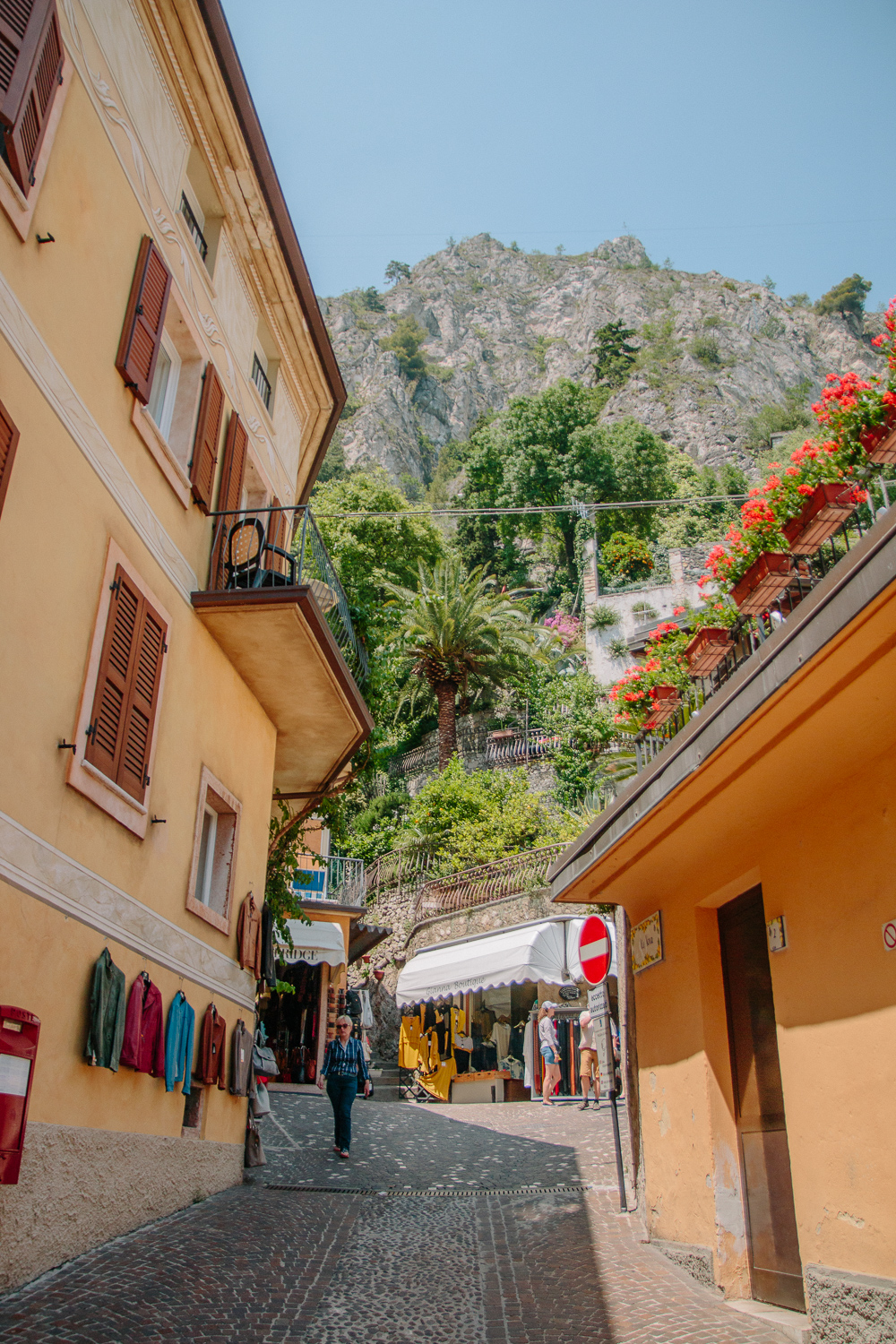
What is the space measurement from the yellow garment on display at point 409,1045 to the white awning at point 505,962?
6.91 ft

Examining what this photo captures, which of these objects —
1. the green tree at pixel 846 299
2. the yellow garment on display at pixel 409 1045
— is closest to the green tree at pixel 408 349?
the green tree at pixel 846 299

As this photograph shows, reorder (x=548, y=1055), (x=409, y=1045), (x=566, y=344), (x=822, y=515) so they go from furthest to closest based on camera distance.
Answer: (x=566, y=344)
(x=409, y=1045)
(x=548, y=1055)
(x=822, y=515)

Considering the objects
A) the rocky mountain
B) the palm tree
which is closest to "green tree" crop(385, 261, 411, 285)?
the rocky mountain

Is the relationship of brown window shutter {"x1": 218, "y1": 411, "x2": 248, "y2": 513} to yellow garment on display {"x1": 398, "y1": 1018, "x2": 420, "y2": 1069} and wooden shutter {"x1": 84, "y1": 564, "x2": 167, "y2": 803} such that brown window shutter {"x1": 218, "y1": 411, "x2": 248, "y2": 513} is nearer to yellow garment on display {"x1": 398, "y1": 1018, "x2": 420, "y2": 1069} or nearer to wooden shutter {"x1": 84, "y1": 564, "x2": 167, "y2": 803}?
wooden shutter {"x1": 84, "y1": 564, "x2": 167, "y2": 803}

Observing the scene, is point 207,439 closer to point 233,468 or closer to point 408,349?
point 233,468

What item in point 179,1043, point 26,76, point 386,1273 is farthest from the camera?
point 179,1043

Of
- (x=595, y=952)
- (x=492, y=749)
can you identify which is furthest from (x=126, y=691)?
(x=492, y=749)

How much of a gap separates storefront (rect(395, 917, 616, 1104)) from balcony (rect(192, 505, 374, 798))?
6757mm

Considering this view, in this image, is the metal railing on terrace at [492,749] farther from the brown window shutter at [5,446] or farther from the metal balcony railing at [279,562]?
the brown window shutter at [5,446]

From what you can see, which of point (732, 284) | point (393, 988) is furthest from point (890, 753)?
point (732, 284)

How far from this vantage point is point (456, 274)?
389ft

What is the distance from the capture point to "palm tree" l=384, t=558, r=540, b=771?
3375cm

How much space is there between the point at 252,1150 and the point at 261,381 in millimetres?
8513

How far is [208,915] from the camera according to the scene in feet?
28.1
